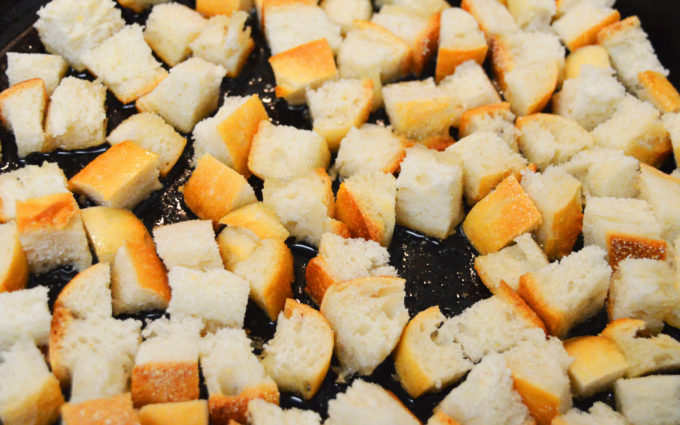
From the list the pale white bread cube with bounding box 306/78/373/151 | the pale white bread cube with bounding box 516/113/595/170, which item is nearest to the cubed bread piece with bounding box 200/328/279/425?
the pale white bread cube with bounding box 306/78/373/151

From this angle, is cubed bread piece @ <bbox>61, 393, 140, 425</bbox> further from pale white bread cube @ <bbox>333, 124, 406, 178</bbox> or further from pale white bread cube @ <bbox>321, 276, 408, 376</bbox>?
pale white bread cube @ <bbox>333, 124, 406, 178</bbox>

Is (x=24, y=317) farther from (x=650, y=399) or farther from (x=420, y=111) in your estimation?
(x=650, y=399)

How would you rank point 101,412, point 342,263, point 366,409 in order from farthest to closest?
point 342,263
point 366,409
point 101,412

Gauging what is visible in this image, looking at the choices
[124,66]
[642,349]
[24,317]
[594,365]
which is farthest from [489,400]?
[124,66]

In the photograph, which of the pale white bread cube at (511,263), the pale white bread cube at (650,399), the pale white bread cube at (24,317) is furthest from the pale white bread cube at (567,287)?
the pale white bread cube at (24,317)

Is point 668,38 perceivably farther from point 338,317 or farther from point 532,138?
point 338,317
